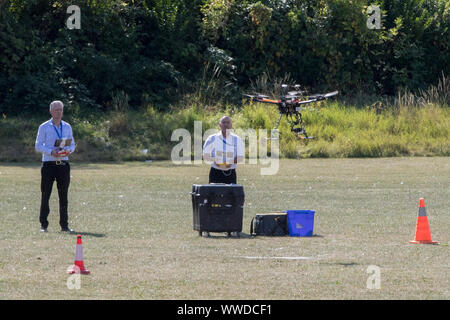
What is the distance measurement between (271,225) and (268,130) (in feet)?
68.6

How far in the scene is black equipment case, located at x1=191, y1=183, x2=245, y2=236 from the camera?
14.3m

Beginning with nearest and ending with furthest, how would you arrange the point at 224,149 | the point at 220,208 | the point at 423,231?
1. the point at 423,231
2. the point at 220,208
3. the point at 224,149

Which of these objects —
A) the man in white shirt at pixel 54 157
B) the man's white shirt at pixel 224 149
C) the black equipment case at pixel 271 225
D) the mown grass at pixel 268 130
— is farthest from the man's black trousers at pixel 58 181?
the mown grass at pixel 268 130

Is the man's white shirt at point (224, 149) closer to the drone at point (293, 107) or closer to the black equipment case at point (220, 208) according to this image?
the black equipment case at point (220, 208)

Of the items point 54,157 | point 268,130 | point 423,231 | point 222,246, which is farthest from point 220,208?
point 268,130

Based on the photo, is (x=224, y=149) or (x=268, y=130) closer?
(x=224, y=149)

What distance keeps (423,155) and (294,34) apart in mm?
9575

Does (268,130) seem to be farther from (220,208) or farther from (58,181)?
(220,208)

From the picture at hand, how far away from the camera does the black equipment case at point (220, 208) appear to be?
14.3 meters

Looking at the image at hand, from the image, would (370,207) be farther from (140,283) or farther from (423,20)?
(423,20)

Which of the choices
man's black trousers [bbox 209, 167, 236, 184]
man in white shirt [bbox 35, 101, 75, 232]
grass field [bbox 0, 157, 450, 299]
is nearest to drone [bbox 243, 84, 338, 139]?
grass field [bbox 0, 157, 450, 299]

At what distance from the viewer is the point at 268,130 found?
3528 centimetres

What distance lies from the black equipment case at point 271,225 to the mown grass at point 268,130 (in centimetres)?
1869

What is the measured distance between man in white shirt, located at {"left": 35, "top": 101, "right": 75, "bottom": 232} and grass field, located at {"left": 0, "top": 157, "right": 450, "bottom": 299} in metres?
0.43
